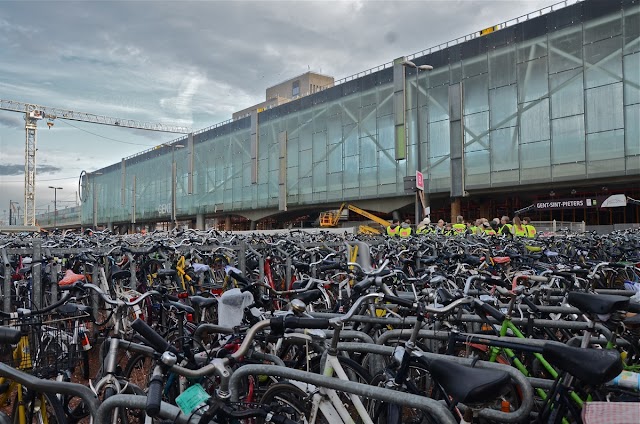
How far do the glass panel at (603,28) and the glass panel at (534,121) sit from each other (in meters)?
3.36

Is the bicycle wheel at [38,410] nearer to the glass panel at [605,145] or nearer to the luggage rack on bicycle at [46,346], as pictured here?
the luggage rack on bicycle at [46,346]

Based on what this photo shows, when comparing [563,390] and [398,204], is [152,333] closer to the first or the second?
[563,390]

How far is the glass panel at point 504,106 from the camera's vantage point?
1030 inches

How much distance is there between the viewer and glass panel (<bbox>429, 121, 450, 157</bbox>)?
29016 millimetres

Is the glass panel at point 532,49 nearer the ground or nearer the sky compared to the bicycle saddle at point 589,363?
nearer the sky

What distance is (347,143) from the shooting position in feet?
113

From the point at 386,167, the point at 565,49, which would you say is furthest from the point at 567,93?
the point at 386,167

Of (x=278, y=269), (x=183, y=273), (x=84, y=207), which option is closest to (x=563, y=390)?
(x=183, y=273)

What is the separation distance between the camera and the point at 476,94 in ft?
91.3

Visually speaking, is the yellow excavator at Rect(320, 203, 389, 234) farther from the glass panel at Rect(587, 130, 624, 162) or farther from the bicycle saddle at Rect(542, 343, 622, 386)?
the bicycle saddle at Rect(542, 343, 622, 386)

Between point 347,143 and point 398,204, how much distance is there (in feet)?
18.6

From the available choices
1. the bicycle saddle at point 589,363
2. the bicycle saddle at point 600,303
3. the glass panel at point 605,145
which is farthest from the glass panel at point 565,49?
the bicycle saddle at point 589,363

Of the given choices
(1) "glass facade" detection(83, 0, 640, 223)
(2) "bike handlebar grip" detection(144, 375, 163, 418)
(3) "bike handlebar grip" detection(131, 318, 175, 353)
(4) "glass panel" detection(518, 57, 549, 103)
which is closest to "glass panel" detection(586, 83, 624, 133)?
(1) "glass facade" detection(83, 0, 640, 223)

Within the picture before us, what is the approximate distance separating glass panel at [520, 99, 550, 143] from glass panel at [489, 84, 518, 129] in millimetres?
526
